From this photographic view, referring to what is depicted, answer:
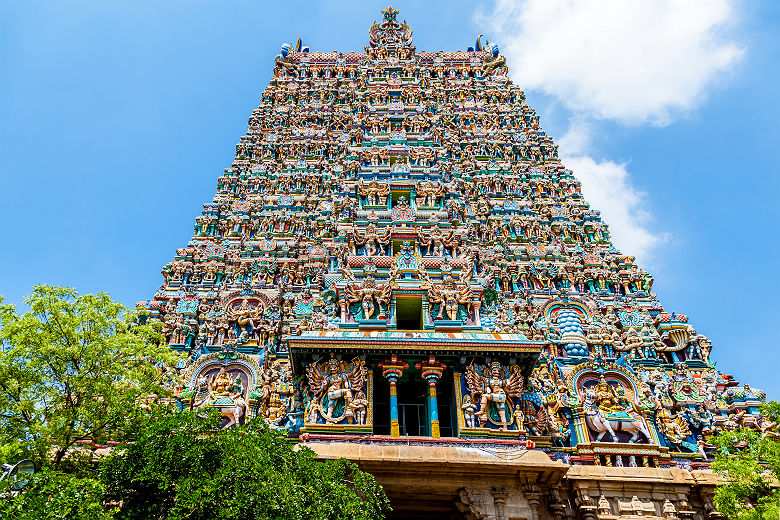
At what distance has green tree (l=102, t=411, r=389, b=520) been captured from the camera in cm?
978

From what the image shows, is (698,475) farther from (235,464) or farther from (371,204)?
(371,204)

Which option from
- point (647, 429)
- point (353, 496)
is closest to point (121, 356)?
point (353, 496)

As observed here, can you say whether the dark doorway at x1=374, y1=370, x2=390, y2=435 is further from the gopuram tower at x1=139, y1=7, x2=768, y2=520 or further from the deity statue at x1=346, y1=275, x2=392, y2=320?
the deity statue at x1=346, y1=275, x2=392, y2=320

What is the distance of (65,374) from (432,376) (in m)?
9.33

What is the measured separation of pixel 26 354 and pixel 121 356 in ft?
6.17

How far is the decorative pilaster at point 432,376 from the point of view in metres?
15.8

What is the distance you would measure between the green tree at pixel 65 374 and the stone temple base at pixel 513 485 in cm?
492

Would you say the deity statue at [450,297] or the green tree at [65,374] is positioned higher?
the deity statue at [450,297]

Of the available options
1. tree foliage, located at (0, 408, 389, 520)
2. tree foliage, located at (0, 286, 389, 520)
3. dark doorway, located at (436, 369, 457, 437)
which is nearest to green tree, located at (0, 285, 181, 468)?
tree foliage, located at (0, 286, 389, 520)

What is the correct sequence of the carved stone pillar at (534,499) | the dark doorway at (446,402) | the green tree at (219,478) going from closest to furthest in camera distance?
the green tree at (219,478) < the carved stone pillar at (534,499) < the dark doorway at (446,402)

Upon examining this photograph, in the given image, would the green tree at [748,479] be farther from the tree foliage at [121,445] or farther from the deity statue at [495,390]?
the tree foliage at [121,445]

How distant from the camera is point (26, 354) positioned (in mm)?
12117

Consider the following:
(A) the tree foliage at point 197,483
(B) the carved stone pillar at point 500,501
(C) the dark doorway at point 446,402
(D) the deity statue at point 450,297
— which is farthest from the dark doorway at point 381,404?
(A) the tree foliage at point 197,483

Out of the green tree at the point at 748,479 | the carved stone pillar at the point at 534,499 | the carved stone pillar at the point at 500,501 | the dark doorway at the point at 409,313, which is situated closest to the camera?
the green tree at the point at 748,479
